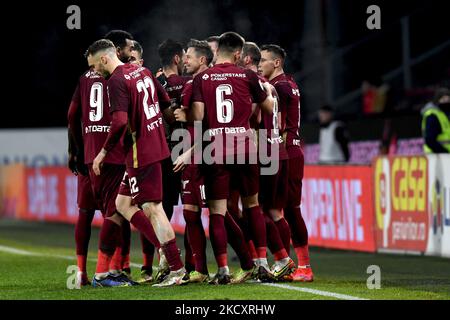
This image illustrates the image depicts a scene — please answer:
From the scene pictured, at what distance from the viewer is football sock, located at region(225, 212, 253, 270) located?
1073cm

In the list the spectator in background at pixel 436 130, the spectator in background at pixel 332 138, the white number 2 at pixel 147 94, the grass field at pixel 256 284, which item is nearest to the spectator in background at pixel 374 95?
the spectator in background at pixel 332 138

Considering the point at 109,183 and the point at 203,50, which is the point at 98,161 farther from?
the point at 203,50

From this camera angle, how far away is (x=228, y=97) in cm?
1051

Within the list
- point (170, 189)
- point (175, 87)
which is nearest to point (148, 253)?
point (170, 189)

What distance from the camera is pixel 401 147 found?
19562mm

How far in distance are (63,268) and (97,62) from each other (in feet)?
11.3

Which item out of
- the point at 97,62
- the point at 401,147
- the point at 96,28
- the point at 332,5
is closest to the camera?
the point at 97,62

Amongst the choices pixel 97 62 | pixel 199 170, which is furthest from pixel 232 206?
pixel 97 62

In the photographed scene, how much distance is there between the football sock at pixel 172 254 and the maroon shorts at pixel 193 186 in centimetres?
51

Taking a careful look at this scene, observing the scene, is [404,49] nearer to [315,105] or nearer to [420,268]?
[315,105]

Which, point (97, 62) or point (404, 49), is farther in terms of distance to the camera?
point (404, 49)

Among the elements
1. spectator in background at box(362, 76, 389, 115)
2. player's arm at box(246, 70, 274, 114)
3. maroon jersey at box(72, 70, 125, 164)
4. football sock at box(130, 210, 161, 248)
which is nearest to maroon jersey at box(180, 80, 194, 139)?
player's arm at box(246, 70, 274, 114)

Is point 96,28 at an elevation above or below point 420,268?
above

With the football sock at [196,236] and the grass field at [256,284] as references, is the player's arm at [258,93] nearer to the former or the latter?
the football sock at [196,236]
